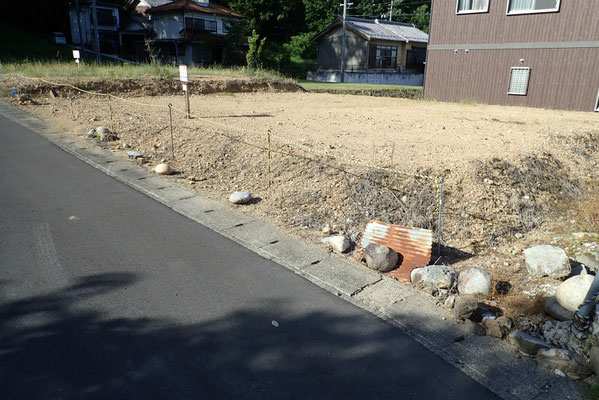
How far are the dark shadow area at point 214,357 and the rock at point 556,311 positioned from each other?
1.35 meters

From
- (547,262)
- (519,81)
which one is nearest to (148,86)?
(519,81)

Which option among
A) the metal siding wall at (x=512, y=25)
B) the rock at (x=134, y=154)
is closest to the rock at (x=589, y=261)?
the rock at (x=134, y=154)

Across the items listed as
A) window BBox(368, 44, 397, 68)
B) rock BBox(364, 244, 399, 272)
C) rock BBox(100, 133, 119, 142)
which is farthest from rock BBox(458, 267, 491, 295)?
window BBox(368, 44, 397, 68)

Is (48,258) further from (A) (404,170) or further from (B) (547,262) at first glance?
(B) (547,262)

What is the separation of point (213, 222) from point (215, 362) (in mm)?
3078

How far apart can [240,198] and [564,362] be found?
15.9 feet

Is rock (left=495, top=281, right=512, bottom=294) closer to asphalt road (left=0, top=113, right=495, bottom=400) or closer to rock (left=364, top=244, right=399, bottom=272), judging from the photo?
rock (left=364, top=244, right=399, bottom=272)

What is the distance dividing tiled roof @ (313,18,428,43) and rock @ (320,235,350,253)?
35694 mm

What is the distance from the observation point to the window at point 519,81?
742 inches

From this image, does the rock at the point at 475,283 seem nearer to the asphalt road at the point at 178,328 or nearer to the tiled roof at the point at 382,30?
the asphalt road at the point at 178,328

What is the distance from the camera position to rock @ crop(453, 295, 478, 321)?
3863mm

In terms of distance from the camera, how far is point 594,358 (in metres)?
3.27

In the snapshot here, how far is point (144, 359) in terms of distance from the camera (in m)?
3.34

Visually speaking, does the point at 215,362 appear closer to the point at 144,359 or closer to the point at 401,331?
the point at 144,359
